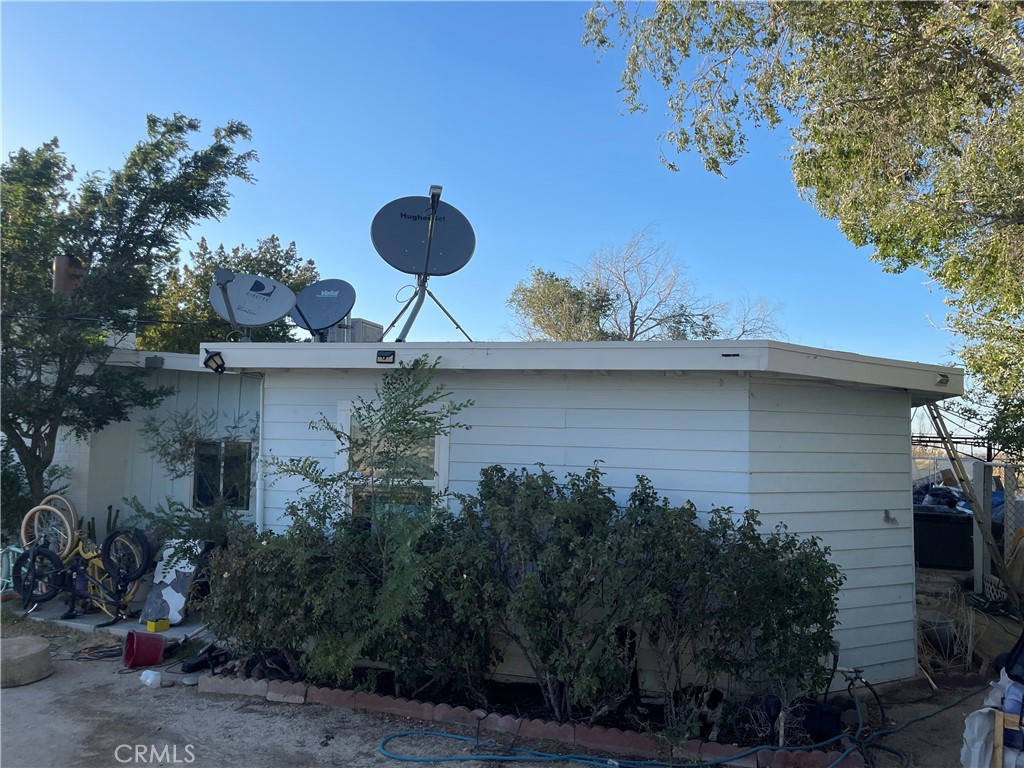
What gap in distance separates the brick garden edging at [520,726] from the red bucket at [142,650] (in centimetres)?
80

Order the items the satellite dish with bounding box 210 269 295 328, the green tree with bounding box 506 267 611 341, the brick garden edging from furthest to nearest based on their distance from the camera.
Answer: the green tree with bounding box 506 267 611 341
the satellite dish with bounding box 210 269 295 328
the brick garden edging

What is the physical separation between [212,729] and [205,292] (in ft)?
41.8

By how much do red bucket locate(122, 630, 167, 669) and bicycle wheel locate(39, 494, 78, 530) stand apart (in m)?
2.90

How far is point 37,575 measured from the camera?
311 inches

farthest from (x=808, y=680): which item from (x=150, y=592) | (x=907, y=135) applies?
(x=150, y=592)

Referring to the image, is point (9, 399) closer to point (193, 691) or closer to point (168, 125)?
point (168, 125)

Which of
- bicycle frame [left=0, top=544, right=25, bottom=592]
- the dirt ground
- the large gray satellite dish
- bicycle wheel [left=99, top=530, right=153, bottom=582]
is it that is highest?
the large gray satellite dish

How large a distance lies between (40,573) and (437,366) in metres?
5.65

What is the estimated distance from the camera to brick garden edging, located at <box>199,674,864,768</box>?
441cm

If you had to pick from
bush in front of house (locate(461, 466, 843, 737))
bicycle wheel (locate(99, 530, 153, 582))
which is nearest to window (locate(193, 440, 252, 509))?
bicycle wheel (locate(99, 530, 153, 582))

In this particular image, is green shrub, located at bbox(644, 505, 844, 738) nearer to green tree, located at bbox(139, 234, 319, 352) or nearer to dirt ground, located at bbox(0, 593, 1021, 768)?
dirt ground, located at bbox(0, 593, 1021, 768)

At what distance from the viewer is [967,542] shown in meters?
10.5

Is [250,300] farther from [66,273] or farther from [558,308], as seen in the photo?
[558,308]

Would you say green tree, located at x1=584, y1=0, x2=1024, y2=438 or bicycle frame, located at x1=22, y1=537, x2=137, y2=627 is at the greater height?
green tree, located at x1=584, y1=0, x2=1024, y2=438
